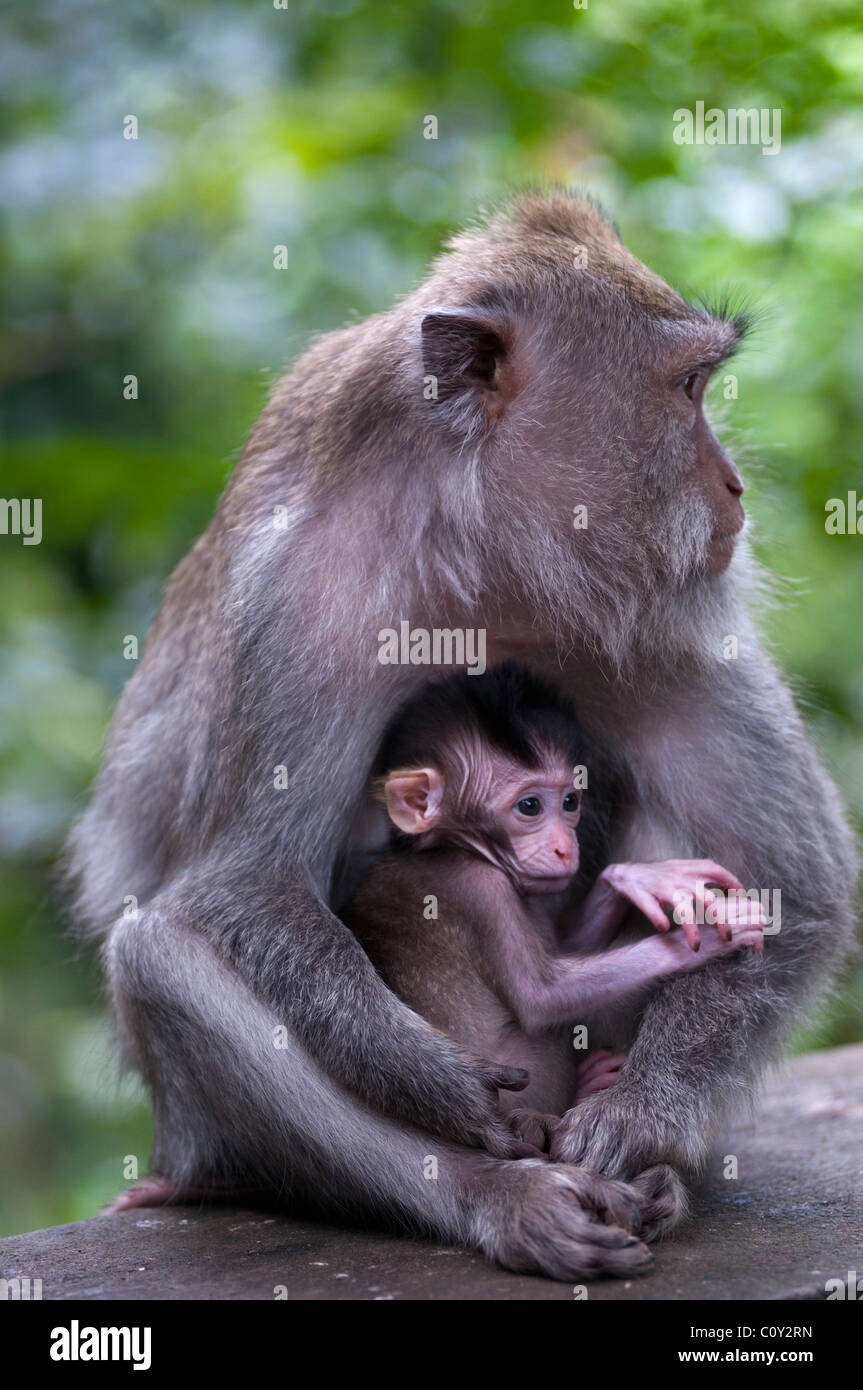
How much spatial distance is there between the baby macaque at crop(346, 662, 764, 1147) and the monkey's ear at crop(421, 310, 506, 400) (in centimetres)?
84

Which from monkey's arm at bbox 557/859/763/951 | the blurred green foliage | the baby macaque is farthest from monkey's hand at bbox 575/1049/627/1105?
the blurred green foliage

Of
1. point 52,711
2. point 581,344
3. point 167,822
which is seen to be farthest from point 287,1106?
point 52,711

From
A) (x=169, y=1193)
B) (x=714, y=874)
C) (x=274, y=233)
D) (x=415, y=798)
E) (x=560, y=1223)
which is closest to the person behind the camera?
(x=560, y=1223)

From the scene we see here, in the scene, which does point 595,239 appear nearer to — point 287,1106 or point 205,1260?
point 287,1106

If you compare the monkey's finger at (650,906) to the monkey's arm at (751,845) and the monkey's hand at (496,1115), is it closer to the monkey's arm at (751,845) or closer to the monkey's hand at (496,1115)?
the monkey's arm at (751,845)

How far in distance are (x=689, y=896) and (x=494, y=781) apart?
64cm

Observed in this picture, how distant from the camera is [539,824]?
4262 millimetres

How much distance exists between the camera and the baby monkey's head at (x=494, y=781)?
14.0 feet

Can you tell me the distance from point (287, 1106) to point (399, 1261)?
486 mm

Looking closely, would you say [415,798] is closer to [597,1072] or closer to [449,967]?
[449,967]

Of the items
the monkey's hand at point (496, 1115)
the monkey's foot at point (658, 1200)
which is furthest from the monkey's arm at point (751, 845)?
the monkey's hand at point (496, 1115)

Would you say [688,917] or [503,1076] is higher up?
[688,917]

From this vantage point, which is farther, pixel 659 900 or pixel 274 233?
pixel 274 233

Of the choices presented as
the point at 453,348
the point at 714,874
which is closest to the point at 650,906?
the point at 714,874
